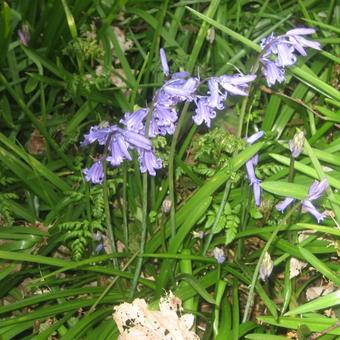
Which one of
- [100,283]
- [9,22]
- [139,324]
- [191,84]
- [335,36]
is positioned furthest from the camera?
[335,36]

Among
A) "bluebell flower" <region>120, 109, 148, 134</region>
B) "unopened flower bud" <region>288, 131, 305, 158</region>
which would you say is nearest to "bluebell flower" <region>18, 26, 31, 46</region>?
"bluebell flower" <region>120, 109, 148, 134</region>

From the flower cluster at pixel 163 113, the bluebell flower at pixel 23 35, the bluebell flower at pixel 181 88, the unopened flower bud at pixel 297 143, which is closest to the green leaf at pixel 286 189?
the unopened flower bud at pixel 297 143

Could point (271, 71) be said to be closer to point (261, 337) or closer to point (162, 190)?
point (162, 190)

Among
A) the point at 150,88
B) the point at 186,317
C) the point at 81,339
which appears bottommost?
the point at 81,339

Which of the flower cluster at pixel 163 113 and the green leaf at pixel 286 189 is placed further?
the green leaf at pixel 286 189

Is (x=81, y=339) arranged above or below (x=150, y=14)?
below

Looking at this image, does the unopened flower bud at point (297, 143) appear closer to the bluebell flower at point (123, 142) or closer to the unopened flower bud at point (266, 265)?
the unopened flower bud at point (266, 265)

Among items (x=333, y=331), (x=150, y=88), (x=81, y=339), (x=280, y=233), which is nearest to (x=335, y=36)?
(x=150, y=88)

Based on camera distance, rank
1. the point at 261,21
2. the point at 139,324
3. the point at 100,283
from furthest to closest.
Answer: the point at 261,21, the point at 100,283, the point at 139,324

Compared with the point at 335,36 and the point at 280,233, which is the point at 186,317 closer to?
the point at 280,233

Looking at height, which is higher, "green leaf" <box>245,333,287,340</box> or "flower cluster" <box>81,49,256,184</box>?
"flower cluster" <box>81,49,256,184</box>

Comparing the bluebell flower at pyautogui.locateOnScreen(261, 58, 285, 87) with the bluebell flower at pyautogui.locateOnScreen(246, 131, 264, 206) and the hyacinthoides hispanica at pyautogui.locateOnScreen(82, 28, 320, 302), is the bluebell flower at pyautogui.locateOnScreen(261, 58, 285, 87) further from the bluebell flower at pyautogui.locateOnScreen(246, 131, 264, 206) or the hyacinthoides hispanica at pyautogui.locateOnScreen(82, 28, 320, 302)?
the bluebell flower at pyautogui.locateOnScreen(246, 131, 264, 206)
